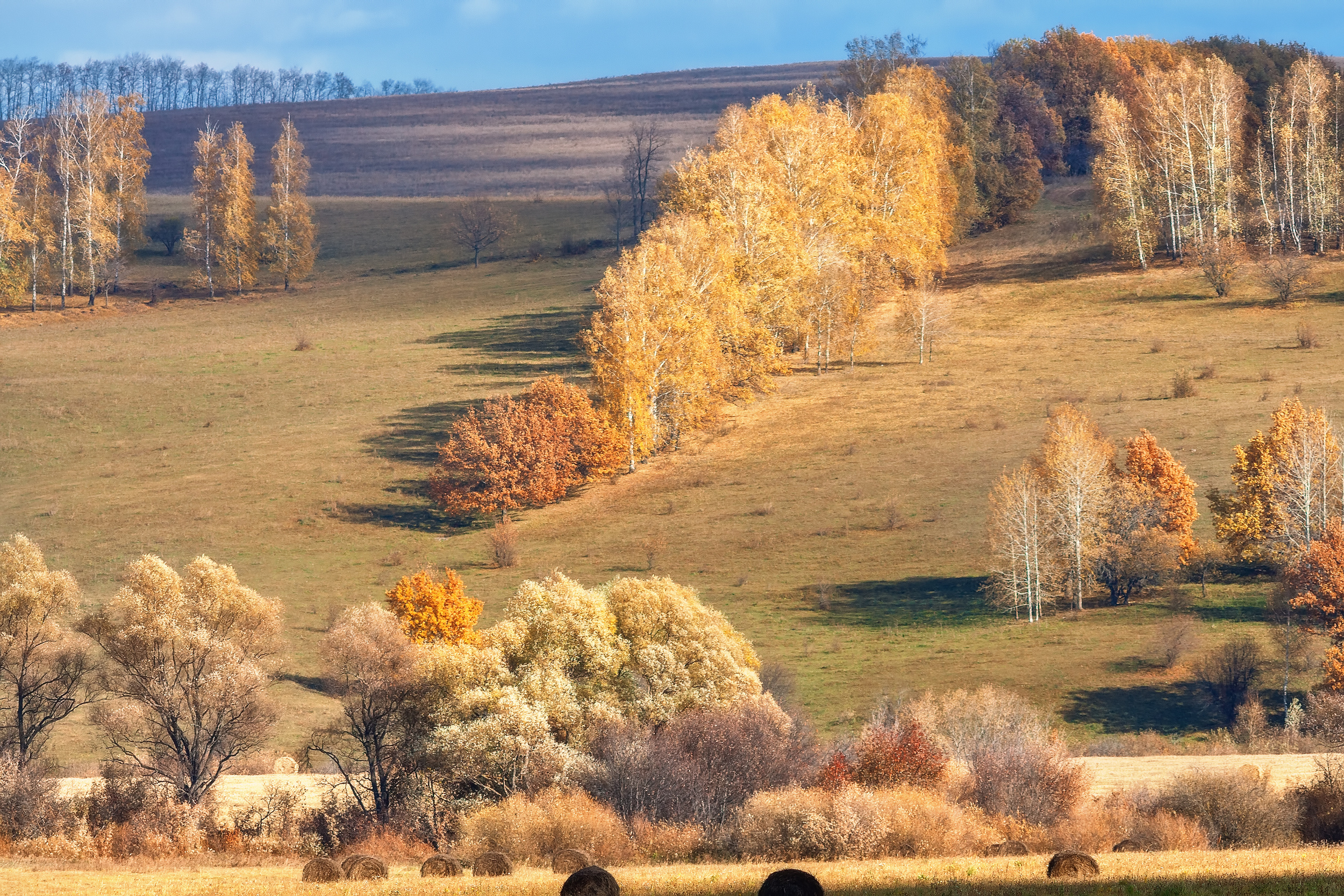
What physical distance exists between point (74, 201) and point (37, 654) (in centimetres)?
8272

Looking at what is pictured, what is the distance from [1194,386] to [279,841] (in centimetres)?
5667

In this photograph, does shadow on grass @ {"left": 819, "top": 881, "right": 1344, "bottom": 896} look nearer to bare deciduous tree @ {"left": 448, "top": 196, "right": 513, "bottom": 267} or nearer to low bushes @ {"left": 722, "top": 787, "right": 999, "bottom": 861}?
low bushes @ {"left": 722, "top": 787, "right": 999, "bottom": 861}

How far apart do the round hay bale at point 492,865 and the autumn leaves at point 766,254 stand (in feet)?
146

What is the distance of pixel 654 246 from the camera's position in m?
76.1

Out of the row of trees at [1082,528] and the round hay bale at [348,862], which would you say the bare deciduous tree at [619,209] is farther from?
the round hay bale at [348,862]

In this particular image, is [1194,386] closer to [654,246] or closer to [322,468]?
[654,246]

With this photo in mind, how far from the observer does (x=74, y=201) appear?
11238 centimetres

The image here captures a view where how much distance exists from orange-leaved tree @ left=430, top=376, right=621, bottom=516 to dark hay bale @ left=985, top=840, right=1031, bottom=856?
39.3m

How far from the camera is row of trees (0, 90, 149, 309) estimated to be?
4257 inches

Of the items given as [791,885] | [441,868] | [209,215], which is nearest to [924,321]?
[441,868]

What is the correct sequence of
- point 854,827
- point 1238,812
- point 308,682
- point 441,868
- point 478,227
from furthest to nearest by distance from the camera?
point 478,227, point 308,682, point 1238,812, point 854,827, point 441,868

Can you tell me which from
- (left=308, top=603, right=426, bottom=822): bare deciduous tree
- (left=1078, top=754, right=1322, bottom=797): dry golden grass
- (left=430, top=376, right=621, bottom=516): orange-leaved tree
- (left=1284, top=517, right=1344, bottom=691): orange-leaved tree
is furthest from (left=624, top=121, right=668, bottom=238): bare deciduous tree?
(left=1078, top=754, right=1322, bottom=797): dry golden grass

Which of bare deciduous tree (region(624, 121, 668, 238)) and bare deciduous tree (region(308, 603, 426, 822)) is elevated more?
bare deciduous tree (region(624, 121, 668, 238))

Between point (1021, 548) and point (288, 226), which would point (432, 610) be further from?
point (288, 226)
